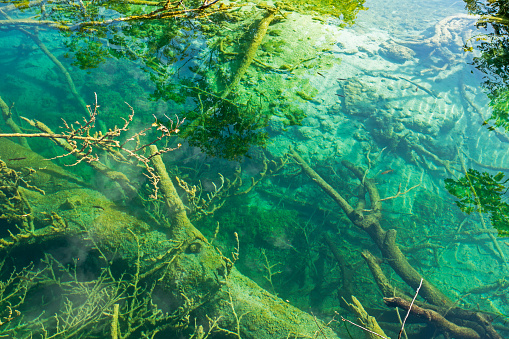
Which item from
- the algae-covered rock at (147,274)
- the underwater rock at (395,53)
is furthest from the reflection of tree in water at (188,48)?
the underwater rock at (395,53)

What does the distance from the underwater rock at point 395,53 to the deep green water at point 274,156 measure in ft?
6.86

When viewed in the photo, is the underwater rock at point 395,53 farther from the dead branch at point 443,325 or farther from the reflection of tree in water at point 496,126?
the dead branch at point 443,325

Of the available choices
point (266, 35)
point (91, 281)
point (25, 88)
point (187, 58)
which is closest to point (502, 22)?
point (266, 35)

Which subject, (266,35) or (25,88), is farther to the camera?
(25,88)

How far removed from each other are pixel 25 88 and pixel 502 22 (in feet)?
39.8

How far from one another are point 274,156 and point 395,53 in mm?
8343

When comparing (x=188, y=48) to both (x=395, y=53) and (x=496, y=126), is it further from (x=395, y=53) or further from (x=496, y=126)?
(x=395, y=53)

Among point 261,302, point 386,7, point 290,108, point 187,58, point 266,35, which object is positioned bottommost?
point 261,302

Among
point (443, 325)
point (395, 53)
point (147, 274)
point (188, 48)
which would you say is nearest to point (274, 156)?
point (188, 48)

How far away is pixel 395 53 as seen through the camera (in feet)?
33.4

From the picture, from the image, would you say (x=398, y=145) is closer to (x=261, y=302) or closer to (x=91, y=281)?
(x=261, y=302)

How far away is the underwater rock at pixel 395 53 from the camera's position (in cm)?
1018

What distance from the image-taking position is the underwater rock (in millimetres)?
10180

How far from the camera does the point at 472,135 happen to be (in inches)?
315
